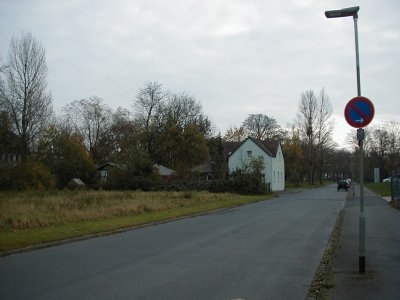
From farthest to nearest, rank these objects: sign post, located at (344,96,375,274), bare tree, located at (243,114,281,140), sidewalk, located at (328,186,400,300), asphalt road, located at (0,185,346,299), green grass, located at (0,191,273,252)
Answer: bare tree, located at (243,114,281,140)
green grass, located at (0,191,273,252)
sign post, located at (344,96,375,274)
asphalt road, located at (0,185,346,299)
sidewalk, located at (328,186,400,300)

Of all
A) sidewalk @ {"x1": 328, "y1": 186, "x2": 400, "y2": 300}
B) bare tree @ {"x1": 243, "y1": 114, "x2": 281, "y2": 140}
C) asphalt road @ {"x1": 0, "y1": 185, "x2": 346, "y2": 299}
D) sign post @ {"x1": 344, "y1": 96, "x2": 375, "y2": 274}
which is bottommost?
asphalt road @ {"x1": 0, "y1": 185, "x2": 346, "y2": 299}

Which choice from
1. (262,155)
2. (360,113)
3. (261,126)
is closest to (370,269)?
(360,113)

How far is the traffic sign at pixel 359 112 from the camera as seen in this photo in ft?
30.1

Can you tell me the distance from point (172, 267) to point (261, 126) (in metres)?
89.5

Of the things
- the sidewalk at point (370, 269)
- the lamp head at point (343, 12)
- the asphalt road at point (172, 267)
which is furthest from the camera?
the lamp head at point (343, 12)

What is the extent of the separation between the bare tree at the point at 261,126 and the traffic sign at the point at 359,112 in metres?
88.0

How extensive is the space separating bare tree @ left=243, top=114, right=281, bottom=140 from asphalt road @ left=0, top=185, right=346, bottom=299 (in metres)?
81.3

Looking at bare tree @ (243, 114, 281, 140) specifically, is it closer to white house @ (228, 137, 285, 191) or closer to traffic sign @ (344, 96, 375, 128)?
white house @ (228, 137, 285, 191)

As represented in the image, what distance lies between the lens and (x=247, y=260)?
10805 millimetres

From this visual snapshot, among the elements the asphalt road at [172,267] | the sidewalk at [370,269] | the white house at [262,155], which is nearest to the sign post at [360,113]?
the sidewalk at [370,269]

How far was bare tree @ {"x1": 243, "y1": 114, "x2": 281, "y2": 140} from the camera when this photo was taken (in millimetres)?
97250

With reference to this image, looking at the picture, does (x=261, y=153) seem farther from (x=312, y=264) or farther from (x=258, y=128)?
(x=312, y=264)

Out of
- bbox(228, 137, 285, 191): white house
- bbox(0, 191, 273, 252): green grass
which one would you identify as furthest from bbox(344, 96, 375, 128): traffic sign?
bbox(228, 137, 285, 191): white house

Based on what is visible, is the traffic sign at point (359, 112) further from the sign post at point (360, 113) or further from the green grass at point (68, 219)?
the green grass at point (68, 219)
